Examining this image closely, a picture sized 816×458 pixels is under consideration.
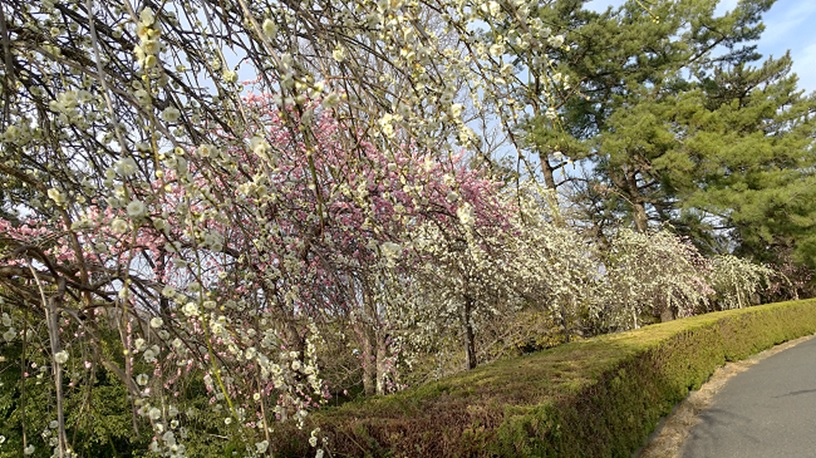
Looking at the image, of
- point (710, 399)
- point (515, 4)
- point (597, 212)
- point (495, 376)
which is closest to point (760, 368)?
point (710, 399)

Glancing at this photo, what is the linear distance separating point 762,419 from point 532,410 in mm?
3975

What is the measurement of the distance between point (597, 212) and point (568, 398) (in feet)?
46.3

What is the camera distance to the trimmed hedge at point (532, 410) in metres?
2.33

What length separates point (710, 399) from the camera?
6.98 meters

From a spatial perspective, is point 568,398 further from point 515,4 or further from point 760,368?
point 760,368

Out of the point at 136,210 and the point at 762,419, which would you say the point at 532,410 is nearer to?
the point at 136,210

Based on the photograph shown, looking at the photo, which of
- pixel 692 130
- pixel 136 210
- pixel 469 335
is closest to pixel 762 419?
pixel 469 335

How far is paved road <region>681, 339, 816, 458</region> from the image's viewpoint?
4555mm

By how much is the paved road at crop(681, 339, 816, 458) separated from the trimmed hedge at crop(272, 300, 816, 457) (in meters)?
0.50

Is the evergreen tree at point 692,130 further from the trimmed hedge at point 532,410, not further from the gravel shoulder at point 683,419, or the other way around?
the trimmed hedge at point 532,410

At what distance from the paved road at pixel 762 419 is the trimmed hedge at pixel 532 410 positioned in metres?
0.50

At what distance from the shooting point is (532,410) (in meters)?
2.94

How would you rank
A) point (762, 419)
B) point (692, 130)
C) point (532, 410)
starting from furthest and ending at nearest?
point (692, 130) < point (762, 419) < point (532, 410)

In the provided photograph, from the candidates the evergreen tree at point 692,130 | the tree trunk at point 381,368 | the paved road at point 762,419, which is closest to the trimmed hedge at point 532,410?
the paved road at point 762,419
